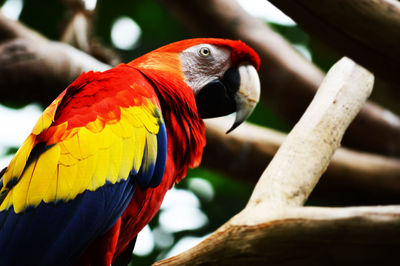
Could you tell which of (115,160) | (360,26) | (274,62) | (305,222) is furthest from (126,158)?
(274,62)

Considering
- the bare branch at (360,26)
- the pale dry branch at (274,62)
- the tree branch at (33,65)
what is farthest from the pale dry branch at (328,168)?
the bare branch at (360,26)

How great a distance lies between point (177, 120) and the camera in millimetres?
1484

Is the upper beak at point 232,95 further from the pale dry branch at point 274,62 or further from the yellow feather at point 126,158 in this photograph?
the pale dry branch at point 274,62

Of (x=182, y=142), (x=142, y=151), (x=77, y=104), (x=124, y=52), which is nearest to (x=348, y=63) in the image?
(x=182, y=142)

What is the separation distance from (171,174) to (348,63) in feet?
2.29

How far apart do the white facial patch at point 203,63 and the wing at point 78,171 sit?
299mm

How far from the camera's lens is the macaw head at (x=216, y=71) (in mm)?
1620

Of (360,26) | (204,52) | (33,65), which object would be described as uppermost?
(360,26)

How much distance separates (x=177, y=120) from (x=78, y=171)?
1.18 feet

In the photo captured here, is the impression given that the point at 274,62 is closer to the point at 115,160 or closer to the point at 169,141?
the point at 169,141

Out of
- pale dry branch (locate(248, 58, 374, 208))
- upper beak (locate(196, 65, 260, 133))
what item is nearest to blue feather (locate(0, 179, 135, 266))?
pale dry branch (locate(248, 58, 374, 208))

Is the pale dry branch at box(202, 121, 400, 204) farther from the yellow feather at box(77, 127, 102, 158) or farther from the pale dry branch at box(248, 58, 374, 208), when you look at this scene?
the yellow feather at box(77, 127, 102, 158)

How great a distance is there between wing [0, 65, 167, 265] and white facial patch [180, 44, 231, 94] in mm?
299

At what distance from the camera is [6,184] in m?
1.27
